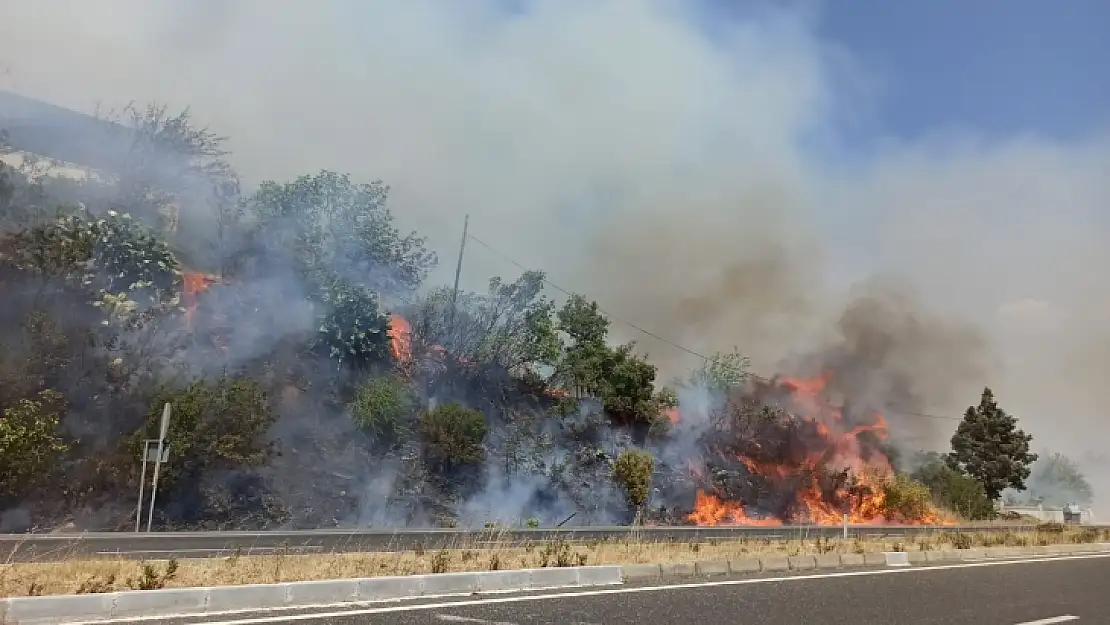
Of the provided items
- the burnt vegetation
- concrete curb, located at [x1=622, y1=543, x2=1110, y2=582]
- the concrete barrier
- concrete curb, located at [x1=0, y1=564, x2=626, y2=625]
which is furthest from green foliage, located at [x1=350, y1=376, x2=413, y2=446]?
concrete curb, located at [x1=0, y1=564, x2=626, y2=625]

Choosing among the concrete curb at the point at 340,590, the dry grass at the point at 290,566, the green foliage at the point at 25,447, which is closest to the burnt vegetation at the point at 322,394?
the green foliage at the point at 25,447

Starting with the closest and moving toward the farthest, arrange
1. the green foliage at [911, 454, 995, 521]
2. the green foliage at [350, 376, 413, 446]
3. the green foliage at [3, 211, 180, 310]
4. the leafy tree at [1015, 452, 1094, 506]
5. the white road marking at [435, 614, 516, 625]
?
the white road marking at [435, 614, 516, 625], the green foliage at [3, 211, 180, 310], the green foliage at [350, 376, 413, 446], the green foliage at [911, 454, 995, 521], the leafy tree at [1015, 452, 1094, 506]

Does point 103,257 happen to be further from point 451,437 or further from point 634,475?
point 634,475

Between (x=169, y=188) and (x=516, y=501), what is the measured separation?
21566 millimetres

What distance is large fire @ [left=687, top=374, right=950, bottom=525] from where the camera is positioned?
40.4 m

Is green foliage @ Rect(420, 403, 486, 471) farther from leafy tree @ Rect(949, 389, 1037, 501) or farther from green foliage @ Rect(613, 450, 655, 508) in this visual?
leafy tree @ Rect(949, 389, 1037, 501)

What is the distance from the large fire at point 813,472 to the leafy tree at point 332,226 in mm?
18623

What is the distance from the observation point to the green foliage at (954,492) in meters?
48.0

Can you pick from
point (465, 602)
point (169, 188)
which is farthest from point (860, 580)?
point (169, 188)

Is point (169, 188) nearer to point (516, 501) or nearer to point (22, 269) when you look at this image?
point (22, 269)

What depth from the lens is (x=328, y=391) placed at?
110 ft

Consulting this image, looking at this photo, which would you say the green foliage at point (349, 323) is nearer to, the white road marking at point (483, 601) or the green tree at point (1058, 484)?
the white road marking at point (483, 601)

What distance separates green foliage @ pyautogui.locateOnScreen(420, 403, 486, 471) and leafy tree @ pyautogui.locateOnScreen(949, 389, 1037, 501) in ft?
148

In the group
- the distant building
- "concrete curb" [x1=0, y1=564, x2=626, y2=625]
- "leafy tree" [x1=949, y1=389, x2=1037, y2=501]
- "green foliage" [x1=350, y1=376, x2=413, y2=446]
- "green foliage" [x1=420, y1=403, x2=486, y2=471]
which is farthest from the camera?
"leafy tree" [x1=949, y1=389, x2=1037, y2=501]
